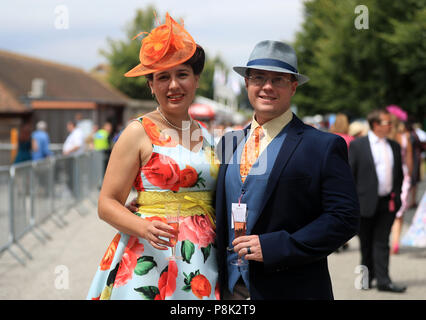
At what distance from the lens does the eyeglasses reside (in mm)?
2607

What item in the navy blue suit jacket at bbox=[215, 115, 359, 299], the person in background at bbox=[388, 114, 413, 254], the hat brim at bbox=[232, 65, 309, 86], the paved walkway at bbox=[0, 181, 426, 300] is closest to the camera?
the navy blue suit jacket at bbox=[215, 115, 359, 299]

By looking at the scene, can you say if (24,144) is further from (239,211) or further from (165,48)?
(239,211)

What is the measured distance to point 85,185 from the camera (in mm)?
13242

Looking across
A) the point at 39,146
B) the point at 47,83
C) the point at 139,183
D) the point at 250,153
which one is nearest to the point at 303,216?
the point at 250,153

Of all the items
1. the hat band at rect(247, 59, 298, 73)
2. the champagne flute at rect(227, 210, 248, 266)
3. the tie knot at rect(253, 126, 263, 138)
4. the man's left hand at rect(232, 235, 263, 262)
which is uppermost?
the hat band at rect(247, 59, 298, 73)

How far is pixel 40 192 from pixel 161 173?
714cm

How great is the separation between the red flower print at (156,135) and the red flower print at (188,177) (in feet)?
0.52

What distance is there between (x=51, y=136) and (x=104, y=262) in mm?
33234

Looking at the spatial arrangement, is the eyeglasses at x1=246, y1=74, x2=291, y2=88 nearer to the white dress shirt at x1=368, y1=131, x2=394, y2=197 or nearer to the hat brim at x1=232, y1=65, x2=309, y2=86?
the hat brim at x1=232, y1=65, x2=309, y2=86

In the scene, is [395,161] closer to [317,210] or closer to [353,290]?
[353,290]

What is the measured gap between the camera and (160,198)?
2717 mm

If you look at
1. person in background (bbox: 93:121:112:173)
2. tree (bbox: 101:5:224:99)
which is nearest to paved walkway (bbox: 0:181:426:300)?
person in background (bbox: 93:121:112:173)

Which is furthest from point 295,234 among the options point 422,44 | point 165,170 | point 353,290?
point 422,44

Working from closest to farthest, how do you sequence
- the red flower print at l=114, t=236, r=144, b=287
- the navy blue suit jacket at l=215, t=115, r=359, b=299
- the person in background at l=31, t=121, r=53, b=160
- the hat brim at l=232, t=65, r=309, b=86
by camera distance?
1. the navy blue suit jacket at l=215, t=115, r=359, b=299
2. the hat brim at l=232, t=65, r=309, b=86
3. the red flower print at l=114, t=236, r=144, b=287
4. the person in background at l=31, t=121, r=53, b=160
